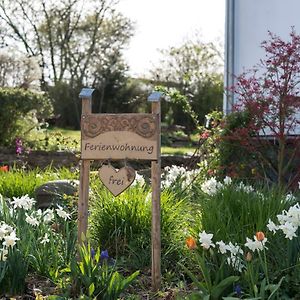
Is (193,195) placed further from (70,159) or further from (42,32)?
(42,32)

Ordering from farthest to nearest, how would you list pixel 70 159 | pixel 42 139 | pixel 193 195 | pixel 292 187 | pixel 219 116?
1. pixel 42 139
2. pixel 70 159
3. pixel 219 116
4. pixel 292 187
5. pixel 193 195

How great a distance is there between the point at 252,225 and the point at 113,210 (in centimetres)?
122

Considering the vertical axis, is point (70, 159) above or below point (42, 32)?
below

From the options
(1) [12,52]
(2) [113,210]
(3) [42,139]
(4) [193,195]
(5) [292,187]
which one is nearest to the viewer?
(2) [113,210]

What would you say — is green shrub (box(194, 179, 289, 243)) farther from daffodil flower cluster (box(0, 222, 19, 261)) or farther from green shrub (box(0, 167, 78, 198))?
green shrub (box(0, 167, 78, 198))

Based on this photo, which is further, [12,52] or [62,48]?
[62,48]

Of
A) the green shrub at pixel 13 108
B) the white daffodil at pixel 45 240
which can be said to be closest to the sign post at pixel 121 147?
the white daffodil at pixel 45 240

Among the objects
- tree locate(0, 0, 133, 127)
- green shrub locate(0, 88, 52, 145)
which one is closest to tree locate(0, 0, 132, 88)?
tree locate(0, 0, 133, 127)

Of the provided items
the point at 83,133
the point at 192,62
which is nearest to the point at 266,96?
the point at 83,133

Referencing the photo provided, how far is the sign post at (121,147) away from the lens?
13.7 feet

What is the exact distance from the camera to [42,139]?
15.6m

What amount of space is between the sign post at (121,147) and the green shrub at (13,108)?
10.5 meters

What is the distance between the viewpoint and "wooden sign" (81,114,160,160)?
4219 millimetres

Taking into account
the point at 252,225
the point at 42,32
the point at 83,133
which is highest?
the point at 42,32
